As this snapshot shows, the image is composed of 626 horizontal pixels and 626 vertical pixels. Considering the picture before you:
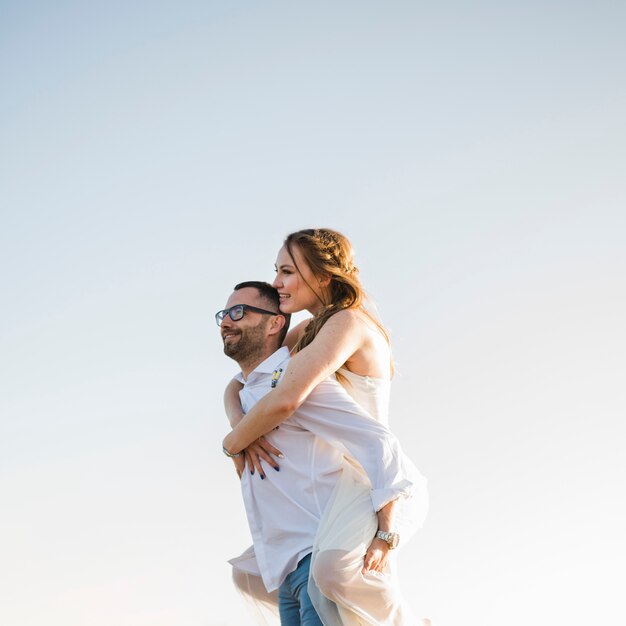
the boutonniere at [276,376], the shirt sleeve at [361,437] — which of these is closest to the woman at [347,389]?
the shirt sleeve at [361,437]

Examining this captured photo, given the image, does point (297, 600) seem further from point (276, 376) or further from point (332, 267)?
point (332, 267)

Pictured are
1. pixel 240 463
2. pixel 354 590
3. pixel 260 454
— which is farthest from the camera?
pixel 240 463

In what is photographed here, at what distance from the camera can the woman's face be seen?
5.86 meters

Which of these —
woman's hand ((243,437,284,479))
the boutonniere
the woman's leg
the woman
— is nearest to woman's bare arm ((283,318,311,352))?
the woman

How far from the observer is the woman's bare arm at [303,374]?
512 centimetres

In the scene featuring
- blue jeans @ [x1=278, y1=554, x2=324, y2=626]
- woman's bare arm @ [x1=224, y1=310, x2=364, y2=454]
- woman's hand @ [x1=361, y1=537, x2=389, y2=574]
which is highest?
woman's bare arm @ [x1=224, y1=310, x2=364, y2=454]

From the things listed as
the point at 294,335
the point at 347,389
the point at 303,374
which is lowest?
the point at 347,389

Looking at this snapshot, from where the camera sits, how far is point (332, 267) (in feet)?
19.1

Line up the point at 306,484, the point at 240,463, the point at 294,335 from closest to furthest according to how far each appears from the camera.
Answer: the point at 306,484 < the point at 240,463 < the point at 294,335

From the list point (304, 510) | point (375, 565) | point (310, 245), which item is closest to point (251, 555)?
point (304, 510)

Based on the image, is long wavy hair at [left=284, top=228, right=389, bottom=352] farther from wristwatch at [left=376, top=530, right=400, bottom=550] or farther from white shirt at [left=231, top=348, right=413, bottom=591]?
wristwatch at [left=376, top=530, right=400, bottom=550]

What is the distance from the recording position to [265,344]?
6047mm

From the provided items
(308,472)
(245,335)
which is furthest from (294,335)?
(308,472)

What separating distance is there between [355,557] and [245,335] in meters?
1.81
